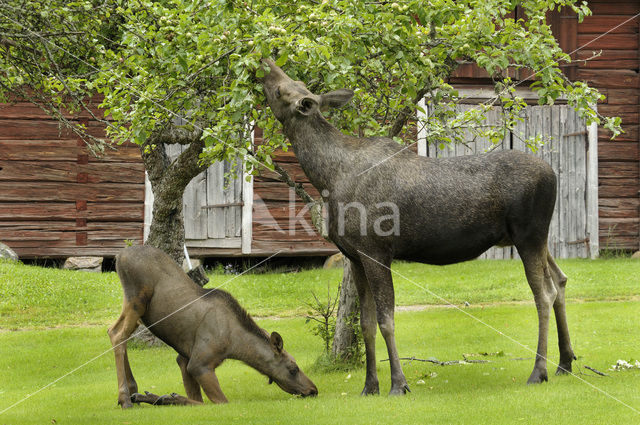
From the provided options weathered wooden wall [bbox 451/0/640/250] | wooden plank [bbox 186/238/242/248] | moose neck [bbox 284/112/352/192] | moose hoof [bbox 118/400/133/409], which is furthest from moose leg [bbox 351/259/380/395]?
weathered wooden wall [bbox 451/0/640/250]

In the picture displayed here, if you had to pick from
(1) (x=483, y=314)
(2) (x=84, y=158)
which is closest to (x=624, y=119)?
(1) (x=483, y=314)

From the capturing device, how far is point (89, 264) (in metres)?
17.8

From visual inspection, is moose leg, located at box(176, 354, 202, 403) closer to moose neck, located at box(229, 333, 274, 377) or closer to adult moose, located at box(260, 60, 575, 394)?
moose neck, located at box(229, 333, 274, 377)

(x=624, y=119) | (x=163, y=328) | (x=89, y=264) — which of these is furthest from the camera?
(x=624, y=119)

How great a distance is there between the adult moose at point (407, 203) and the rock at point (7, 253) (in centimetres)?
1130

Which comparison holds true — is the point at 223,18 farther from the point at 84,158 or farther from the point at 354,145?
the point at 84,158

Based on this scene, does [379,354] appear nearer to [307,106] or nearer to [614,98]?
[307,106]

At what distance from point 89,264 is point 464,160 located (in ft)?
39.4

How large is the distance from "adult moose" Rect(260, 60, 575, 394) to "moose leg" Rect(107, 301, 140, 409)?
2118 mm

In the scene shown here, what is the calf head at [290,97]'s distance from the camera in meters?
7.57

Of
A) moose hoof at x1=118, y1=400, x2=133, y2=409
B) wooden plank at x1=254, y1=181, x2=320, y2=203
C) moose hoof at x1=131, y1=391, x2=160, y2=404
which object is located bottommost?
moose hoof at x1=118, y1=400, x2=133, y2=409

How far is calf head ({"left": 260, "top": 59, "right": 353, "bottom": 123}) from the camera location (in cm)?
757

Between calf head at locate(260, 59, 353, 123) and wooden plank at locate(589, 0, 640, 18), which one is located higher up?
wooden plank at locate(589, 0, 640, 18)

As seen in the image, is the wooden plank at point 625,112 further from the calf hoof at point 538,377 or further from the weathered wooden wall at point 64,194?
the calf hoof at point 538,377
